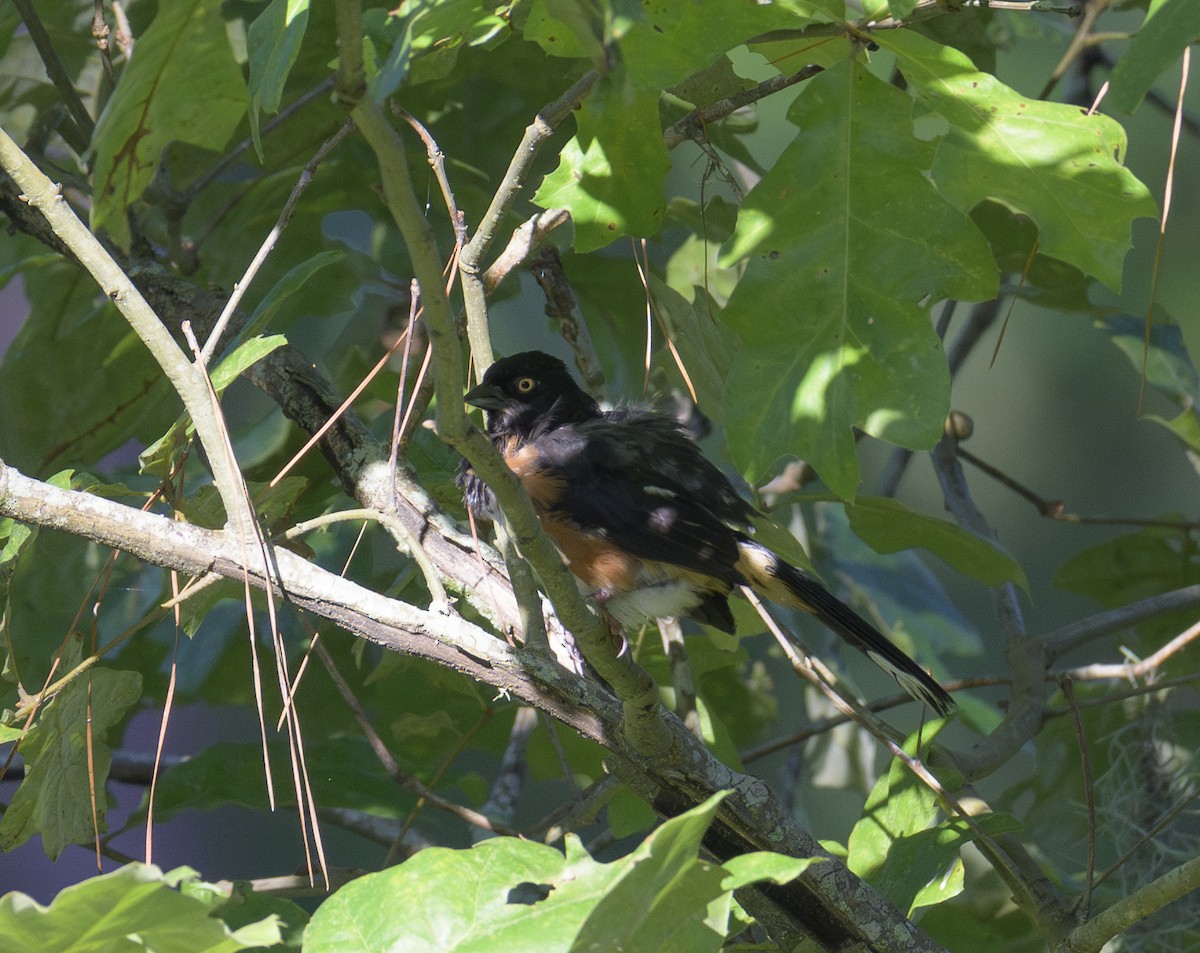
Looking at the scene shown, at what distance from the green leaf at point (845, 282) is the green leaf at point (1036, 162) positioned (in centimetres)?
8

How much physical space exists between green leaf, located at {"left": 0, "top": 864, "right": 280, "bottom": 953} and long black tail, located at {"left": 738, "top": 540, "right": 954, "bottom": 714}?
1.77 metres

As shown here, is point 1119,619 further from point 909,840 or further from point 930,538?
point 909,840

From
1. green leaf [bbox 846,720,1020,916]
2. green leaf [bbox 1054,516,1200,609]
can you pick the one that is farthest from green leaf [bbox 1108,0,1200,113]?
green leaf [bbox 1054,516,1200,609]

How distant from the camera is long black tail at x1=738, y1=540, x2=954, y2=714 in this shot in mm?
2686

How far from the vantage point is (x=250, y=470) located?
3094 millimetres

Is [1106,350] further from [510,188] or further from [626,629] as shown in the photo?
[510,188]

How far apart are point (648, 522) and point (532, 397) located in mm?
624

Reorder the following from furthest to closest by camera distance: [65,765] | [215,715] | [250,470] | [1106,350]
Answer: [1106,350], [215,715], [250,470], [65,765]

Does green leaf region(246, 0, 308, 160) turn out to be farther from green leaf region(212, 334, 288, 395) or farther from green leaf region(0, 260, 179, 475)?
green leaf region(0, 260, 179, 475)

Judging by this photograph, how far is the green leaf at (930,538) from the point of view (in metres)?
2.49

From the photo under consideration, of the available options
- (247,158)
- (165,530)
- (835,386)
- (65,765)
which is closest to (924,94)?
(835,386)

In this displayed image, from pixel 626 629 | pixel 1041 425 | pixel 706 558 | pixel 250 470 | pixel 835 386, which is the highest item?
pixel 835 386

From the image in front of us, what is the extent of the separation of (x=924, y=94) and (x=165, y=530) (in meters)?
1.19

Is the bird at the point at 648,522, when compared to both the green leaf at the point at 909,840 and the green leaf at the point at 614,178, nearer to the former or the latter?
the green leaf at the point at 909,840
